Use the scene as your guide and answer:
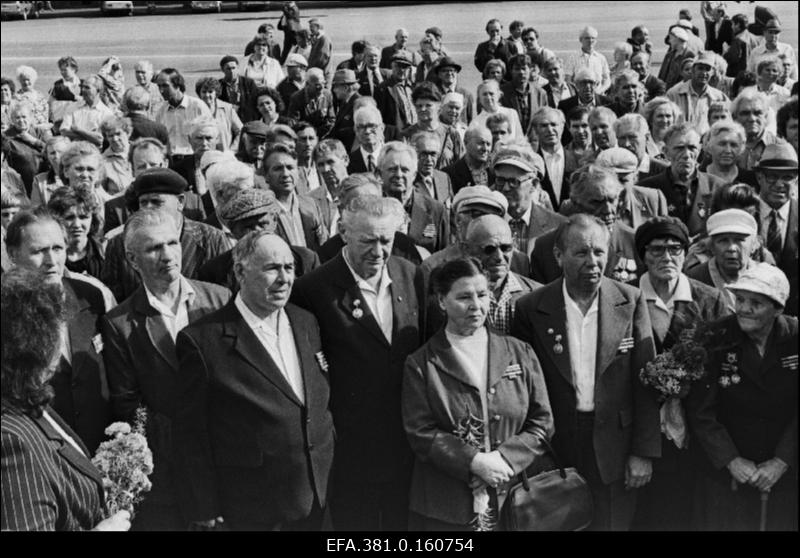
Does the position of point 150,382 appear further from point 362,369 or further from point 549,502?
point 549,502

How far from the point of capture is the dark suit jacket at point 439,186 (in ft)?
24.0

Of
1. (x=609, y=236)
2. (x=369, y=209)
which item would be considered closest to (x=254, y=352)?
(x=369, y=209)

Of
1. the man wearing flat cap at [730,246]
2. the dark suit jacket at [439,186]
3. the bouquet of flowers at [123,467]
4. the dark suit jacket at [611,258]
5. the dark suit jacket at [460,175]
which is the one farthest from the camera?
Result: the dark suit jacket at [460,175]

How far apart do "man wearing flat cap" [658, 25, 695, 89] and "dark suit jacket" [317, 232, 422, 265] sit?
6285 millimetres

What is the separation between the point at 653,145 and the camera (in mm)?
8219

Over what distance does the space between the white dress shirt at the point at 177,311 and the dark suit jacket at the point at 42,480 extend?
99cm

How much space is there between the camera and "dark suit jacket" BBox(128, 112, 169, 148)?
8.96 meters

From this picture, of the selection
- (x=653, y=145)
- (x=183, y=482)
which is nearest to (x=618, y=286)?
(x=183, y=482)

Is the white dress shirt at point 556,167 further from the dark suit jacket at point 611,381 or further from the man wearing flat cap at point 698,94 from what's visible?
the dark suit jacket at point 611,381

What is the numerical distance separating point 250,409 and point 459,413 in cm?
84

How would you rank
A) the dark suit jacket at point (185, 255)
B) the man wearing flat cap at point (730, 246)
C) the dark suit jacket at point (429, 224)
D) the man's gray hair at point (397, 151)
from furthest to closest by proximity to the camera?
the man's gray hair at point (397, 151) → the dark suit jacket at point (429, 224) → the dark suit jacket at point (185, 255) → the man wearing flat cap at point (730, 246)

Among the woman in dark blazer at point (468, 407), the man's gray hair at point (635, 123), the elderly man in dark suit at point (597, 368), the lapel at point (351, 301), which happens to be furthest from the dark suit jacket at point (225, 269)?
the man's gray hair at point (635, 123)

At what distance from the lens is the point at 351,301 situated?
498 centimetres
